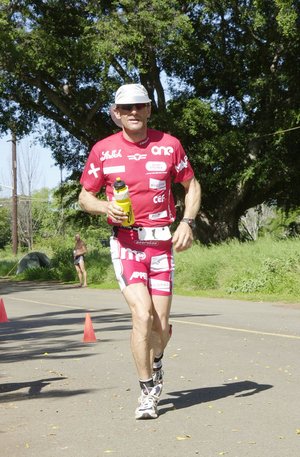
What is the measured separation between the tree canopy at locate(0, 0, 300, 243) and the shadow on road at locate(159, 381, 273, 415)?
22489 millimetres

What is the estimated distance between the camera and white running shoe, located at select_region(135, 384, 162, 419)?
5879 millimetres

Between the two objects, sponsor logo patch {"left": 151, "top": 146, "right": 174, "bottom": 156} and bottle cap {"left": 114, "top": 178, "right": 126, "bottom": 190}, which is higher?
sponsor logo patch {"left": 151, "top": 146, "right": 174, "bottom": 156}

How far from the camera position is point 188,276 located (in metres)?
26.4

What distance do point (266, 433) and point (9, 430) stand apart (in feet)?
5.46

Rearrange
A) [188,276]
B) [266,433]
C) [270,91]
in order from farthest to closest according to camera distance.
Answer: [270,91], [188,276], [266,433]

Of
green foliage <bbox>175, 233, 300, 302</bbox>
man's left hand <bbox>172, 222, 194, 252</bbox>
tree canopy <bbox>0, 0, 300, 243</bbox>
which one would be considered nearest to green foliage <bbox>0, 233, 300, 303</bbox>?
green foliage <bbox>175, 233, 300, 302</bbox>

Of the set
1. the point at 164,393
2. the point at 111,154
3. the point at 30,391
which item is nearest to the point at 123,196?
the point at 111,154

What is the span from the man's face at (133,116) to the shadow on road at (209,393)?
6.54 feet

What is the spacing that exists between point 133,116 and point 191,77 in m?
28.7

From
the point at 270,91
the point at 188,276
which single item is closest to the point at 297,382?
the point at 188,276

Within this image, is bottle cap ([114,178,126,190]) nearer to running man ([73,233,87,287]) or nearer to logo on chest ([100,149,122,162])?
logo on chest ([100,149,122,162])

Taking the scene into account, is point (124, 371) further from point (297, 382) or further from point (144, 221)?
point (144, 221)

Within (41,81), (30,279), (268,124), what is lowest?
(30,279)

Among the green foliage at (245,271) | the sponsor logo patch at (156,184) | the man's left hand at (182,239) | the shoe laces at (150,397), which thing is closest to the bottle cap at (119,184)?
Result: the sponsor logo patch at (156,184)
